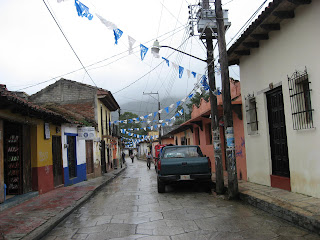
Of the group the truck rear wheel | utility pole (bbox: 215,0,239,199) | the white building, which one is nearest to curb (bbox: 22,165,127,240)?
the truck rear wheel

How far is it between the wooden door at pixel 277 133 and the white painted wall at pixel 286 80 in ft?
0.47

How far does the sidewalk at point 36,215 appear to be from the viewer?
5.44 m

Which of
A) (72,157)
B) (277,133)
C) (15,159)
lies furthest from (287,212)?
(72,157)

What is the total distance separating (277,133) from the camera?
8.37m

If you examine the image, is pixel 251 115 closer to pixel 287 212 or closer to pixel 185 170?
pixel 185 170

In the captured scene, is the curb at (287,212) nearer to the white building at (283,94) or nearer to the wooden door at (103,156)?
the white building at (283,94)

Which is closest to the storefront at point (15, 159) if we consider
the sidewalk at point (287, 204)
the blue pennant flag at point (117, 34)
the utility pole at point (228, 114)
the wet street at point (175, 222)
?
the wet street at point (175, 222)

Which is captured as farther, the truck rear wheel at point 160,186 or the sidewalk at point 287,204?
the truck rear wheel at point 160,186

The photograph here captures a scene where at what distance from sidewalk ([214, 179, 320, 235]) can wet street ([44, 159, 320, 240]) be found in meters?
0.14

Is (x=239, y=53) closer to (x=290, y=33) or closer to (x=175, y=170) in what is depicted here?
(x=290, y=33)

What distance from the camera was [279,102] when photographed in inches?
319

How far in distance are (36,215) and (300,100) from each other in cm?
683

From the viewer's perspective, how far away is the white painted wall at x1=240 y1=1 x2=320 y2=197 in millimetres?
6293

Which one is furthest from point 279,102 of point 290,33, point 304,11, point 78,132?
point 78,132
